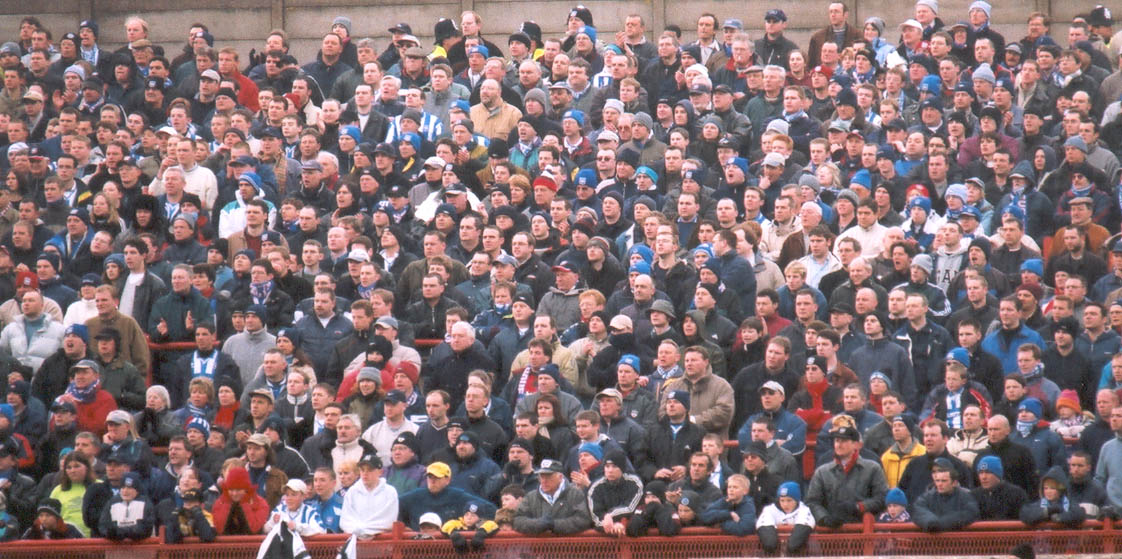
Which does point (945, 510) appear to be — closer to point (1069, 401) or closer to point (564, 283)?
point (1069, 401)

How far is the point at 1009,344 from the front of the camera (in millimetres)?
17938

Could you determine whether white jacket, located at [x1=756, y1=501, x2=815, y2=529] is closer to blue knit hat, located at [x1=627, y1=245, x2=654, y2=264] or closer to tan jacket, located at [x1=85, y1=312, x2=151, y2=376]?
blue knit hat, located at [x1=627, y1=245, x2=654, y2=264]

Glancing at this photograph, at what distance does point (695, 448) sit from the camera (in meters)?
16.7

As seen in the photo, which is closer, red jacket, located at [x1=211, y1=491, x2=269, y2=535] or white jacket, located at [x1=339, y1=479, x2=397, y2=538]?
white jacket, located at [x1=339, y1=479, x2=397, y2=538]

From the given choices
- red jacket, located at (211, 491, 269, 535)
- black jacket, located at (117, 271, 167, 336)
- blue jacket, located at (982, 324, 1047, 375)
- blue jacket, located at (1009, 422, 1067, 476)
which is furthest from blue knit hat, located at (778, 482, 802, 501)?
black jacket, located at (117, 271, 167, 336)

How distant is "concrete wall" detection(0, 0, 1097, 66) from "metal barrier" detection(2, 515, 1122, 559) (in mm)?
13547

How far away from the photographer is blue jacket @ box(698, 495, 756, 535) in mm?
15148

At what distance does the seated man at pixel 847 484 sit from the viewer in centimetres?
1546

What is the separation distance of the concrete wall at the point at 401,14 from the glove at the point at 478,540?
44.8ft

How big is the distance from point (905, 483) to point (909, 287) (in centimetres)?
324

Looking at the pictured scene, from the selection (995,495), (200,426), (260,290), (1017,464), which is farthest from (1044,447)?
(260,290)

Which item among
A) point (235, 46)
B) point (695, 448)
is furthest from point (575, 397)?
point (235, 46)

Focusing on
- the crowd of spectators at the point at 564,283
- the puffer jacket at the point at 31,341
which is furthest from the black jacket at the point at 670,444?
the puffer jacket at the point at 31,341

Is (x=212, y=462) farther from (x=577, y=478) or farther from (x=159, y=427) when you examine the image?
(x=577, y=478)
